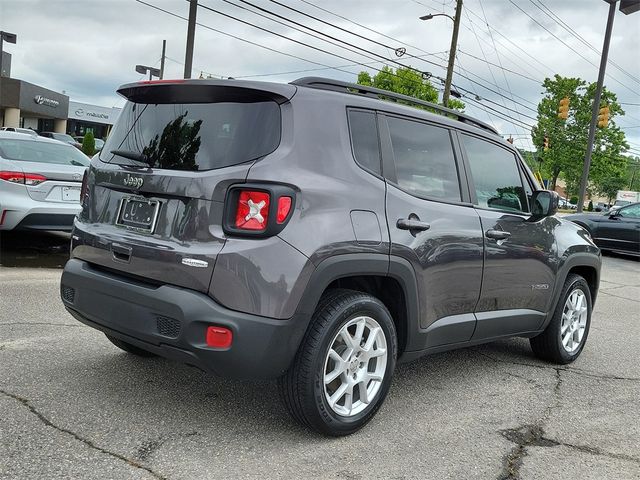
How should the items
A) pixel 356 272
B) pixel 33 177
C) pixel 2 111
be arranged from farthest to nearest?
pixel 2 111 < pixel 33 177 < pixel 356 272

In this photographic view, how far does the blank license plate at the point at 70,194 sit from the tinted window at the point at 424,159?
17.9 feet

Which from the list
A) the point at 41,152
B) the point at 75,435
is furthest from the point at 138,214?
the point at 41,152

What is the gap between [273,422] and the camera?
3.55 metres

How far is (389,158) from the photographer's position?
12.1 feet

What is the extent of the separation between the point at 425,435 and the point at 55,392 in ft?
6.88

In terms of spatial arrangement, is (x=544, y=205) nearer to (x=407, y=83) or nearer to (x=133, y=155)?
(x=133, y=155)

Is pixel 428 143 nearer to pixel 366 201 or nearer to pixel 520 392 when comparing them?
pixel 366 201

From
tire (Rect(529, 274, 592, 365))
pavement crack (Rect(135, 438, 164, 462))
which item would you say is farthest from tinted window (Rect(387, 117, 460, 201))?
pavement crack (Rect(135, 438, 164, 462))

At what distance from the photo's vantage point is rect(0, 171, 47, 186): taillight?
25.2 ft

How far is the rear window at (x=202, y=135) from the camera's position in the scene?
3.22m

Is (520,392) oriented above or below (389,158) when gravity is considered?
below

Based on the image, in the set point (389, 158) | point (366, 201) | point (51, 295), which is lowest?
point (51, 295)

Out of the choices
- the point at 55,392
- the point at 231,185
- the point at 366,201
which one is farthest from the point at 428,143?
the point at 55,392

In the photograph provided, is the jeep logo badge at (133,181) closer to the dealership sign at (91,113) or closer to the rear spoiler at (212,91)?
the rear spoiler at (212,91)
